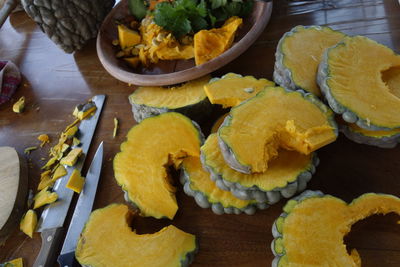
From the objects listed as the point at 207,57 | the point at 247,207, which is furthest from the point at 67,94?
the point at 247,207

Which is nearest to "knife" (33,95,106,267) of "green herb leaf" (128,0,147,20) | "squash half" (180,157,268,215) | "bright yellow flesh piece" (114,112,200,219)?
"bright yellow flesh piece" (114,112,200,219)

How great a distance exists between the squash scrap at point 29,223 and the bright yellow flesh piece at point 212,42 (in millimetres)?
804

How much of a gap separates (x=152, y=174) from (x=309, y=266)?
0.51m

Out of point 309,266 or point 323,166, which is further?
point 323,166

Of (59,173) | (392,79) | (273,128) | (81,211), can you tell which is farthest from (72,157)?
(392,79)

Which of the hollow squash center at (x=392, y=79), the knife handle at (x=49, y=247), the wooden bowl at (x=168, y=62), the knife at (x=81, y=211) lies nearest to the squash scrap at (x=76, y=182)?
the knife at (x=81, y=211)

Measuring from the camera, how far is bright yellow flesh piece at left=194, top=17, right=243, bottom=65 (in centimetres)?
129

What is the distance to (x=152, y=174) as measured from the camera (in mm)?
1017

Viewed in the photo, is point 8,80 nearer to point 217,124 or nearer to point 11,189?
point 11,189

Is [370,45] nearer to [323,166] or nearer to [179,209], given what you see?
[323,166]

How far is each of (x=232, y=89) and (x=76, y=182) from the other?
24.1 inches

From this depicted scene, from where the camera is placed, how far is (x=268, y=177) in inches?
34.7

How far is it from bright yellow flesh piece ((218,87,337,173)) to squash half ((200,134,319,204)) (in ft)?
0.10

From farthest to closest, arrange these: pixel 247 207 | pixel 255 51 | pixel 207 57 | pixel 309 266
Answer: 1. pixel 255 51
2. pixel 207 57
3. pixel 247 207
4. pixel 309 266
